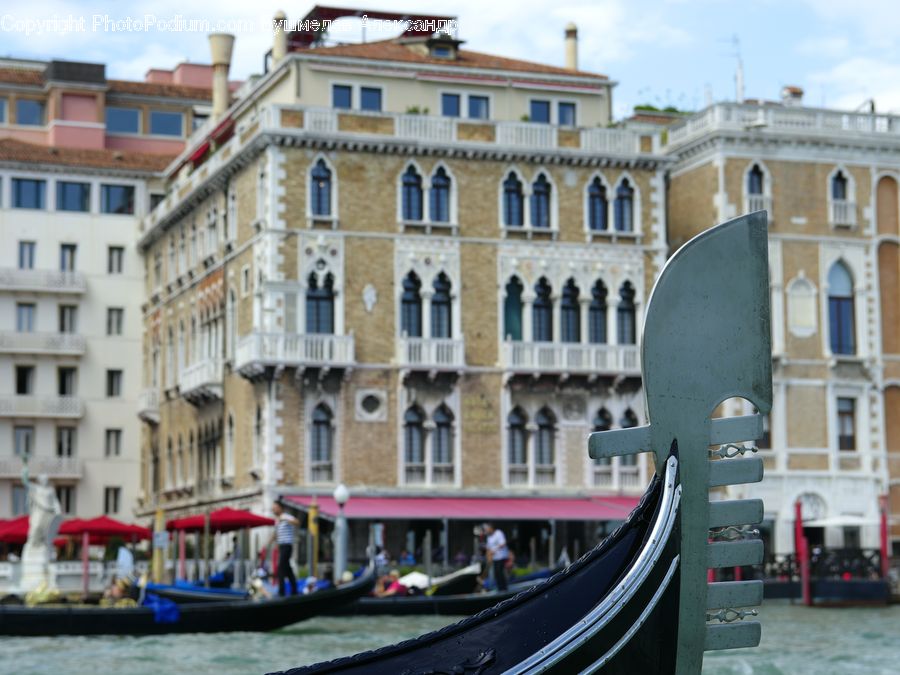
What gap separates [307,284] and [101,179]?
9091 millimetres

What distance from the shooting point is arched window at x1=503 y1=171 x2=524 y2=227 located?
29.0 m

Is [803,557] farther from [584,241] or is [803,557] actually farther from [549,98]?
[549,98]

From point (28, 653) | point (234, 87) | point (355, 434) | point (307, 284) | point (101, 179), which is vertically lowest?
point (28, 653)

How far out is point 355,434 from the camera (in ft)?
91.0

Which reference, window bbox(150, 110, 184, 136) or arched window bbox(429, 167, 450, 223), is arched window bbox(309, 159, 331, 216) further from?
window bbox(150, 110, 184, 136)

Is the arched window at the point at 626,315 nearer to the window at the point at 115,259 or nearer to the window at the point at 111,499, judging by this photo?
the window at the point at 115,259

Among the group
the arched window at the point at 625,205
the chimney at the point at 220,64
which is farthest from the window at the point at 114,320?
the arched window at the point at 625,205

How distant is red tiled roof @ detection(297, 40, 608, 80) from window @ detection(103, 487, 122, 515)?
33.4 ft

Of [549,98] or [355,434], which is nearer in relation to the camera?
[355,434]

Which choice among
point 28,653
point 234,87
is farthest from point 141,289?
point 28,653

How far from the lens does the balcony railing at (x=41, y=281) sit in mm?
34406

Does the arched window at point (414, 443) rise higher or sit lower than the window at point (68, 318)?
lower

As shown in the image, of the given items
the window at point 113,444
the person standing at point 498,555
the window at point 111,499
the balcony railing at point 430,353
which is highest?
the balcony railing at point 430,353

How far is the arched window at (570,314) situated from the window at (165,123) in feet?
43.3
